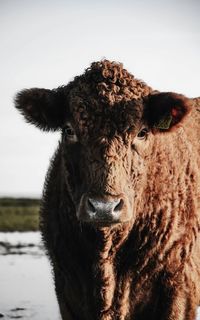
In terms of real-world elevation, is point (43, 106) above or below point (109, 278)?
above

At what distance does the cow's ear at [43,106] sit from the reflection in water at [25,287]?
4039 mm

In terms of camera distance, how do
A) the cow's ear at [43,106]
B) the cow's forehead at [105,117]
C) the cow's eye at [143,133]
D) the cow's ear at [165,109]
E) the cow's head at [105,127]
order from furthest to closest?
1. the cow's ear at [43,106]
2. the cow's ear at [165,109]
3. the cow's eye at [143,133]
4. the cow's forehead at [105,117]
5. the cow's head at [105,127]

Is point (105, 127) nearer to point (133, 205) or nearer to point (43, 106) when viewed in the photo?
point (133, 205)

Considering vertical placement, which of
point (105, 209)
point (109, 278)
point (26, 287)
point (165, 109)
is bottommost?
point (26, 287)

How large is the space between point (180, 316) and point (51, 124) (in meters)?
2.15

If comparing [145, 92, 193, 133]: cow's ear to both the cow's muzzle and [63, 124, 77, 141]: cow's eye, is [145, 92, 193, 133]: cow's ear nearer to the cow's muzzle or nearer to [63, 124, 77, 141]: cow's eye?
[63, 124, 77, 141]: cow's eye

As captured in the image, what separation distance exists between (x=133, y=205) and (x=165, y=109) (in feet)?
3.09

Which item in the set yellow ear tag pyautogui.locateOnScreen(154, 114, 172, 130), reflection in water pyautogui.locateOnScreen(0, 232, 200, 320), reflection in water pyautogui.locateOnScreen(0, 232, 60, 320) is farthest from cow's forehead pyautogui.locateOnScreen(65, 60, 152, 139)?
reflection in water pyautogui.locateOnScreen(0, 232, 60, 320)

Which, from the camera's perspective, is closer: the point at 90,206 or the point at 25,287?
the point at 90,206

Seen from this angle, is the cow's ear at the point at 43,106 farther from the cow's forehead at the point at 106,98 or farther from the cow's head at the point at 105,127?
the cow's forehead at the point at 106,98

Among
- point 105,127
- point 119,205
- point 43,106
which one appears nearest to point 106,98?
point 105,127

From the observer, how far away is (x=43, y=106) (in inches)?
194

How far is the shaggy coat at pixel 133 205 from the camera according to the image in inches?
178

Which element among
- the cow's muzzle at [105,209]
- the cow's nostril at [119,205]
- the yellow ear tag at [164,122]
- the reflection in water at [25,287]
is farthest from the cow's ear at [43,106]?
the reflection in water at [25,287]
